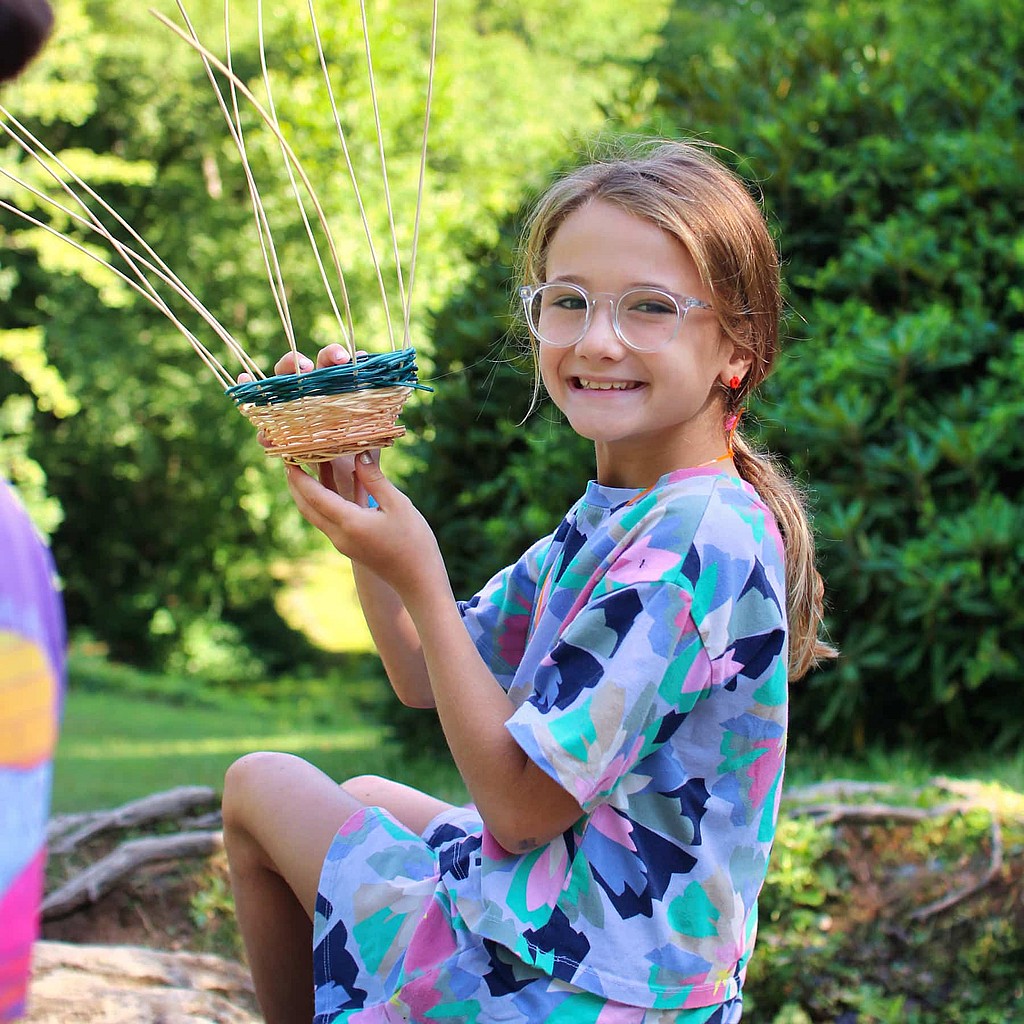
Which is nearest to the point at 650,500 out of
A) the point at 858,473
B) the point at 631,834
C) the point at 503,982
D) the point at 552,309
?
the point at 552,309

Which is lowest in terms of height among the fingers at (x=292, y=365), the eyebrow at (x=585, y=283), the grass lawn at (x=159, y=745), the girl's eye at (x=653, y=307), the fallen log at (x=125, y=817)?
the grass lawn at (x=159, y=745)

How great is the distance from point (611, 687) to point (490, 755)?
0.16m

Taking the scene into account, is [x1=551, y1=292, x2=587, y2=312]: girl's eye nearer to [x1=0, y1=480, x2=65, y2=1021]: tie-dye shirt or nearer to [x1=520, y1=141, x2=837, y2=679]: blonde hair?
[x1=520, y1=141, x2=837, y2=679]: blonde hair

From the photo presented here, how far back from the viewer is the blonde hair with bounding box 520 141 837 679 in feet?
5.25

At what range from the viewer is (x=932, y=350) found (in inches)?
137

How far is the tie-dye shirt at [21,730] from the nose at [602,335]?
0.79 metres

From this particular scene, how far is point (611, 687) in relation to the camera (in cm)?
141

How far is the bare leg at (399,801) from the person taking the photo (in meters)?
1.97

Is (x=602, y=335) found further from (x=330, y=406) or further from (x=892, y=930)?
(x=892, y=930)

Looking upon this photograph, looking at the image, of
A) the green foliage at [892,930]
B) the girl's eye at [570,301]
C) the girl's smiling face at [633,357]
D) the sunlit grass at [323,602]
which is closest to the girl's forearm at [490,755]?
the girl's smiling face at [633,357]

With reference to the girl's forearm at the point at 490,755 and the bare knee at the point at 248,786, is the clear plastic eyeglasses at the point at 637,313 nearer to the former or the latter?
the girl's forearm at the point at 490,755

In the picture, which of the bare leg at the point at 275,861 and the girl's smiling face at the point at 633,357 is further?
the bare leg at the point at 275,861

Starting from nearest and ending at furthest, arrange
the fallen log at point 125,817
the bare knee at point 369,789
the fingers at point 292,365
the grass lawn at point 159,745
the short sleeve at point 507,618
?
the fingers at point 292,365
the short sleeve at point 507,618
the bare knee at point 369,789
the fallen log at point 125,817
the grass lawn at point 159,745

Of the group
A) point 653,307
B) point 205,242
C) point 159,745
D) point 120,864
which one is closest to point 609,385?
point 653,307
